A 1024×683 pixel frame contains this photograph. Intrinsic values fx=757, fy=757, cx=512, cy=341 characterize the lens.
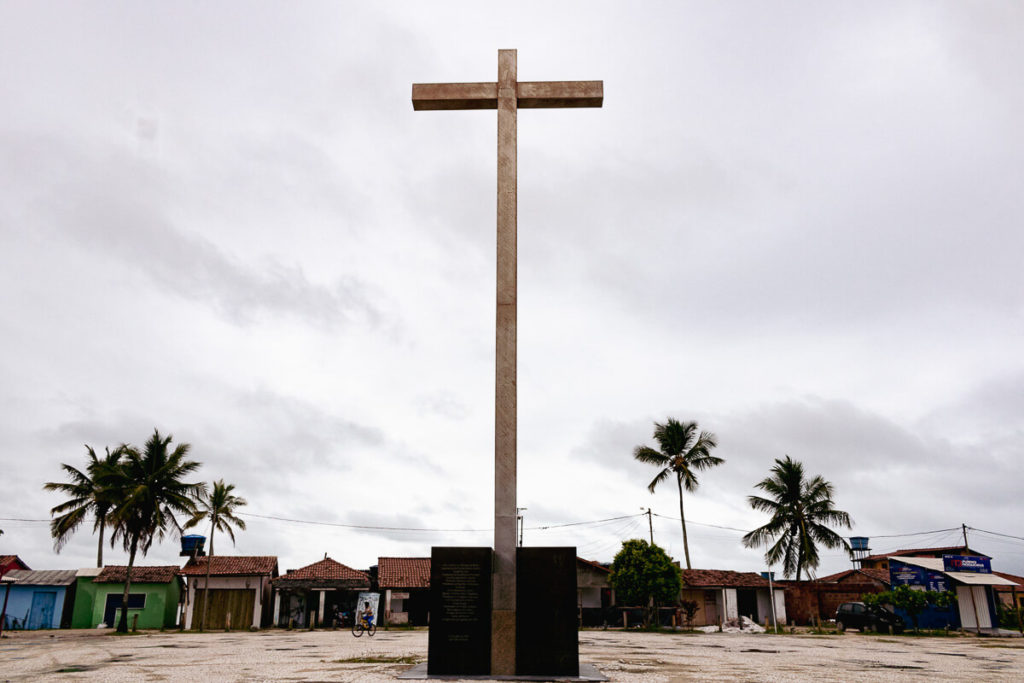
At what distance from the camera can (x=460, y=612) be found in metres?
11.2

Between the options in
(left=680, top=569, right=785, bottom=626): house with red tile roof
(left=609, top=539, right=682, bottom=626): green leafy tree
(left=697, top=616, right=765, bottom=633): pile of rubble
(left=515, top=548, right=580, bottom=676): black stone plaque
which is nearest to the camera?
(left=515, top=548, right=580, bottom=676): black stone plaque

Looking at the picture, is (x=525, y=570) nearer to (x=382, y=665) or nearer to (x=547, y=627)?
(x=547, y=627)

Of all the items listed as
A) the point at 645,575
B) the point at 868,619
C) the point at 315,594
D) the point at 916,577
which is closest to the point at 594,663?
the point at 645,575

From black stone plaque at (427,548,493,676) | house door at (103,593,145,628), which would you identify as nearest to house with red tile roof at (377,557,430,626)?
house door at (103,593,145,628)

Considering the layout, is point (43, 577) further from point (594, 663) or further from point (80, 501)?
point (594, 663)

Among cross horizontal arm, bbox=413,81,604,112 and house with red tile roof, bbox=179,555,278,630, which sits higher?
cross horizontal arm, bbox=413,81,604,112

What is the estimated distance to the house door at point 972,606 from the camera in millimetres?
38094

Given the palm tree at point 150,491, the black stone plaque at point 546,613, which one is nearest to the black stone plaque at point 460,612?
the black stone plaque at point 546,613

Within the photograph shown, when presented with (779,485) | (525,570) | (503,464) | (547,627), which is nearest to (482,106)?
(503,464)

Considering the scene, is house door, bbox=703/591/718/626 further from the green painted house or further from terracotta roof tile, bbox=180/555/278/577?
the green painted house

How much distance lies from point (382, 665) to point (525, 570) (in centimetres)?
431

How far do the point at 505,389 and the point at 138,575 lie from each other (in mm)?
41691

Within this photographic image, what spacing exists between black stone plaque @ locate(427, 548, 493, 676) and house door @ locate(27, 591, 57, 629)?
1675 inches

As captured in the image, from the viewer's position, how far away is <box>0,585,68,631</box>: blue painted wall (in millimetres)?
42812
